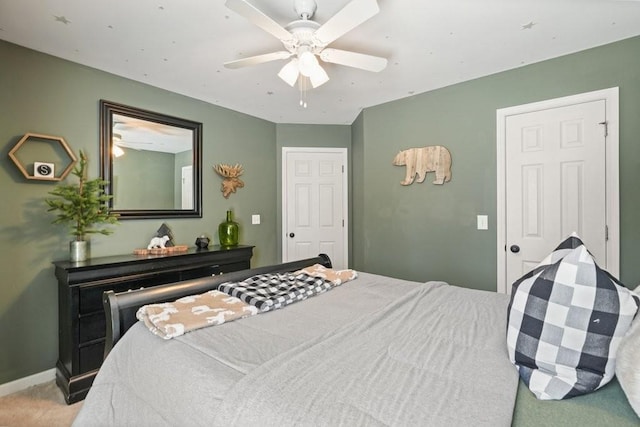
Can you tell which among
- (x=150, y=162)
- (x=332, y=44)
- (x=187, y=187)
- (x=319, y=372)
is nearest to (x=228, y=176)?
(x=187, y=187)

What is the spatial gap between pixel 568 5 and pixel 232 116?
3.06 meters

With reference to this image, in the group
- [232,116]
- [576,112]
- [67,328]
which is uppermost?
[232,116]

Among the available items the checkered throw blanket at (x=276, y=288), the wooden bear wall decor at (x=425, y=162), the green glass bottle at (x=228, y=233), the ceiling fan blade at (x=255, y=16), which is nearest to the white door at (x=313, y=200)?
the green glass bottle at (x=228, y=233)

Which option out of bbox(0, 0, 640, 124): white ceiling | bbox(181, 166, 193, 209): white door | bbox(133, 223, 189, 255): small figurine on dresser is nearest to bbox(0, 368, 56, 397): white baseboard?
bbox(133, 223, 189, 255): small figurine on dresser

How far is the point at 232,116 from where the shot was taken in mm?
3535

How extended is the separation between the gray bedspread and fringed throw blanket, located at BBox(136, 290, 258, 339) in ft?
0.13

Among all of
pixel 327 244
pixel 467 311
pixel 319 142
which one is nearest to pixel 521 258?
pixel 467 311

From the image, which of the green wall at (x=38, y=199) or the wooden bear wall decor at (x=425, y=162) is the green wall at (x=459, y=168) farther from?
the green wall at (x=38, y=199)

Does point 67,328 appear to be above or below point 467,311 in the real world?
below

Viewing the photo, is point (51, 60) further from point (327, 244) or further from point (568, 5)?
point (568, 5)

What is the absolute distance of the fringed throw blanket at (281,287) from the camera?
1.53 metres

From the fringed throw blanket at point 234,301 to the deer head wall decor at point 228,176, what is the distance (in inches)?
70.0

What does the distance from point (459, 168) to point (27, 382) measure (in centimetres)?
390

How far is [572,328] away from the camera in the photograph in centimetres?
85
